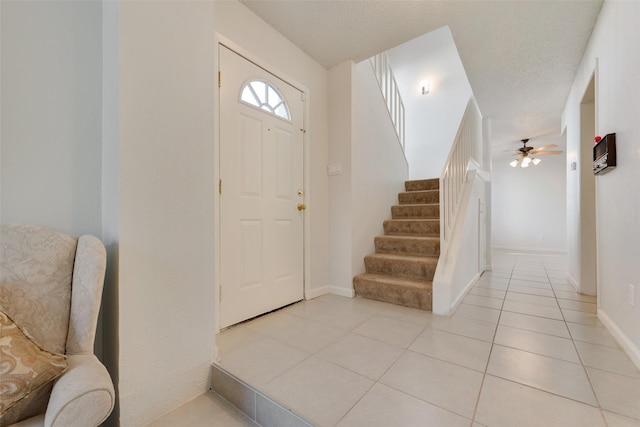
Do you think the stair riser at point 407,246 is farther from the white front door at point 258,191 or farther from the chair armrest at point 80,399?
the chair armrest at point 80,399

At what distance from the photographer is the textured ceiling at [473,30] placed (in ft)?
6.79

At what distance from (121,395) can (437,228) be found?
3048mm

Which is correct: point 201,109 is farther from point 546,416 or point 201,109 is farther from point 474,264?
point 474,264

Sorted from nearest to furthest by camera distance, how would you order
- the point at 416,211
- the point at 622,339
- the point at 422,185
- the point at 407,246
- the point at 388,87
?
the point at 622,339, the point at 407,246, the point at 416,211, the point at 388,87, the point at 422,185

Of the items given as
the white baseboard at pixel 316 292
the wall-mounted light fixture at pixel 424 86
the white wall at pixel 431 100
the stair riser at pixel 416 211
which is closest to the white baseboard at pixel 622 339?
the stair riser at pixel 416 211

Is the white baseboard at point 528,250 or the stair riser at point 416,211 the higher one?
the stair riser at point 416,211

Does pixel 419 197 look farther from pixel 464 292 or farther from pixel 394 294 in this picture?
pixel 394 294

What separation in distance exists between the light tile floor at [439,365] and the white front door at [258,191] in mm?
244

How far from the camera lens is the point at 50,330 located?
0.97 m

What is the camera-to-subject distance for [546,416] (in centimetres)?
106

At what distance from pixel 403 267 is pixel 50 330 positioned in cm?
259

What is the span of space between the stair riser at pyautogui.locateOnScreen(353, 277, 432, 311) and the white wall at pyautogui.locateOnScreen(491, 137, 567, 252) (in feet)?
20.1

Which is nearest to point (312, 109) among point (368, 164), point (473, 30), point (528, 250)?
point (368, 164)

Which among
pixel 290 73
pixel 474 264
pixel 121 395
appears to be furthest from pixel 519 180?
pixel 121 395
